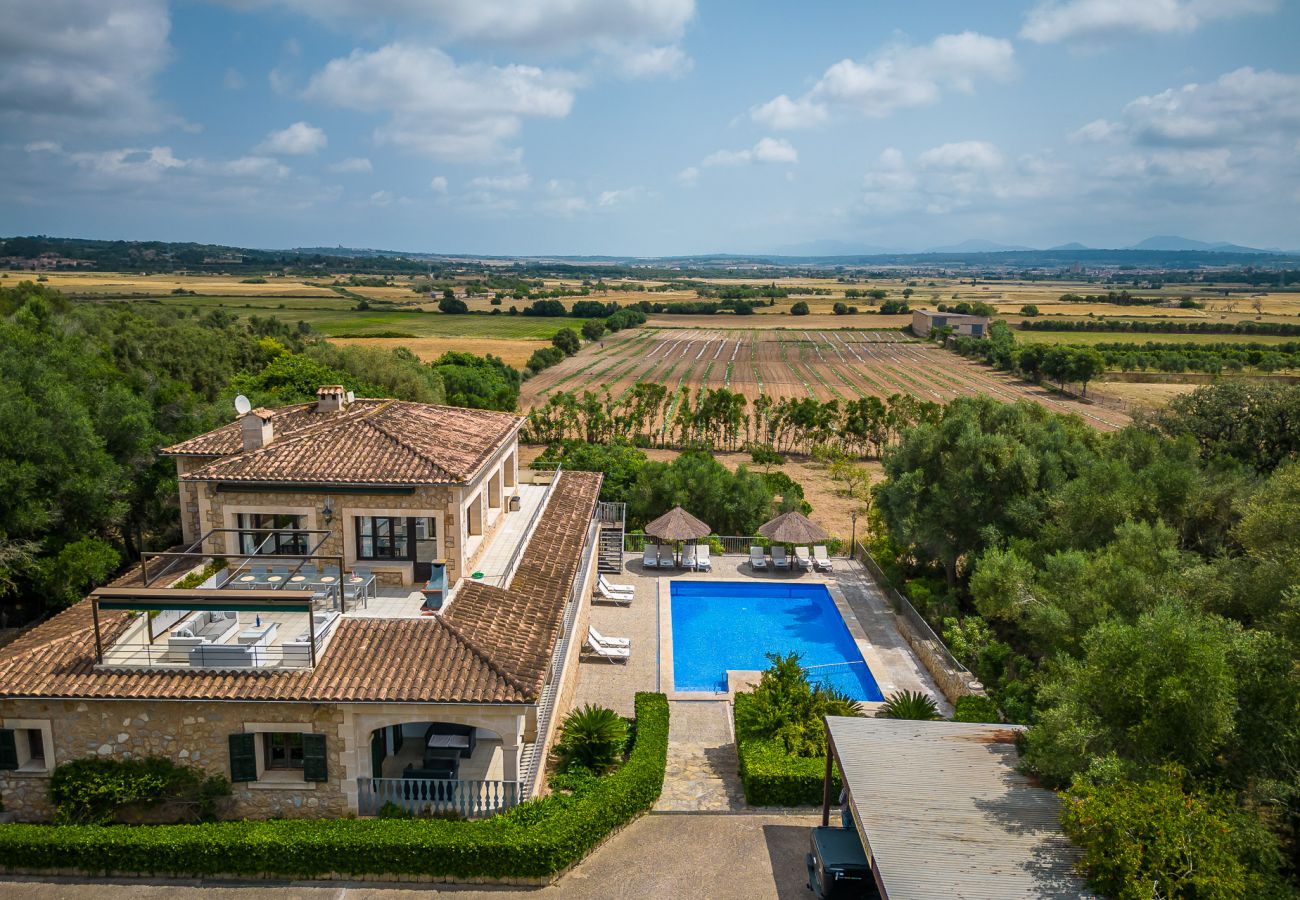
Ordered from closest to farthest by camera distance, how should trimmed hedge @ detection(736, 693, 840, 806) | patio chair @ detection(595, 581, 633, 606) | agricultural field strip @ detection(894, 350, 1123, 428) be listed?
trimmed hedge @ detection(736, 693, 840, 806), patio chair @ detection(595, 581, 633, 606), agricultural field strip @ detection(894, 350, 1123, 428)

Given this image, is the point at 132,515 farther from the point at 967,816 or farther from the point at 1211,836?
the point at 1211,836

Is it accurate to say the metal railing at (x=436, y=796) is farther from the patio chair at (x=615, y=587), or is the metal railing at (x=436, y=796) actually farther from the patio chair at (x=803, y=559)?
the patio chair at (x=803, y=559)

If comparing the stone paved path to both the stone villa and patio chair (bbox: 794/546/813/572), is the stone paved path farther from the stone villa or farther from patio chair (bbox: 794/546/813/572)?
patio chair (bbox: 794/546/813/572)

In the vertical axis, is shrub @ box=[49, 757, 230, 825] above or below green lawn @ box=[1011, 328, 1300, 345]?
below

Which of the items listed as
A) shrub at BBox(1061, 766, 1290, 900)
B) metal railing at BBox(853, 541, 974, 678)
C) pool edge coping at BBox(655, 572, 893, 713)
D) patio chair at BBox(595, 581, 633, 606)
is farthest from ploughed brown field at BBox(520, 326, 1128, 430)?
shrub at BBox(1061, 766, 1290, 900)

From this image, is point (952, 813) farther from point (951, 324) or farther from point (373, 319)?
point (951, 324)

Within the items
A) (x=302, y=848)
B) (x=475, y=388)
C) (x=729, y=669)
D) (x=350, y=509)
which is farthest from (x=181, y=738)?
(x=475, y=388)
